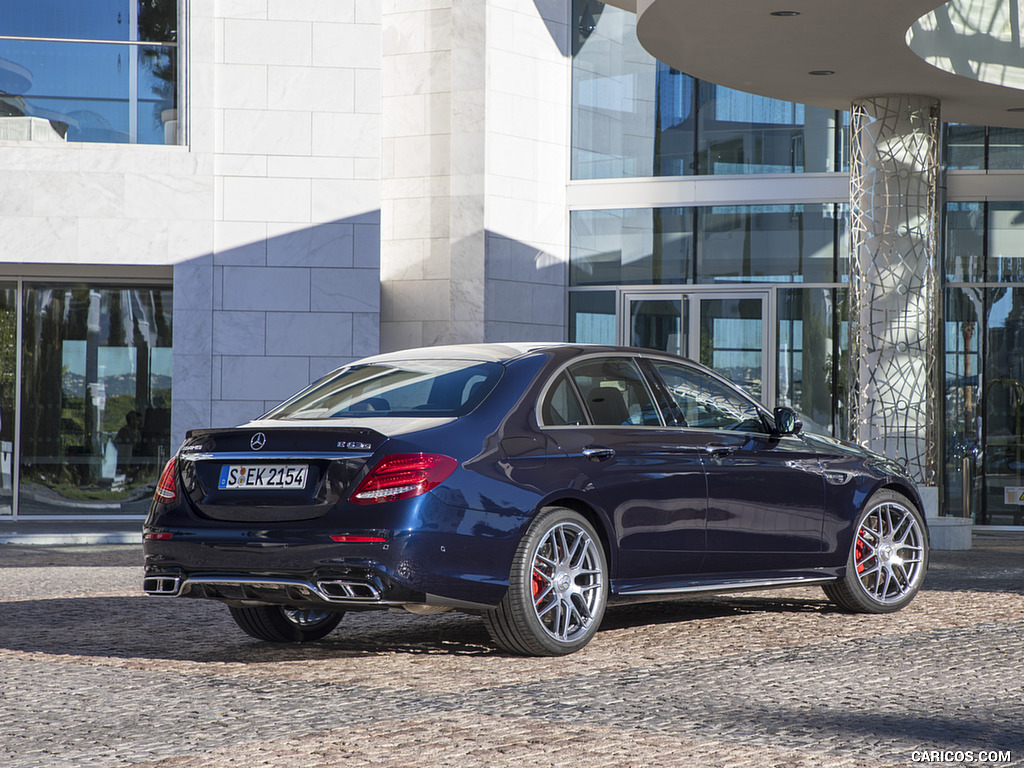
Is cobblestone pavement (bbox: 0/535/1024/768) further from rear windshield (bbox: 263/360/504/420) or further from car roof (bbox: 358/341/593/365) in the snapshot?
car roof (bbox: 358/341/593/365)

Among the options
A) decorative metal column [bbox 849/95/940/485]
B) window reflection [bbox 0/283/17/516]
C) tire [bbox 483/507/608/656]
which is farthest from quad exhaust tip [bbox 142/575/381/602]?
window reflection [bbox 0/283/17/516]

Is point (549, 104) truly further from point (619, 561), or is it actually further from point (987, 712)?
point (987, 712)

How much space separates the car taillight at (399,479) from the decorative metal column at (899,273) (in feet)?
29.7

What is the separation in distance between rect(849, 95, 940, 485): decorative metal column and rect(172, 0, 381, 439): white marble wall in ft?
19.3

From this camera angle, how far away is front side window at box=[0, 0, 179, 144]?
52.9 feet

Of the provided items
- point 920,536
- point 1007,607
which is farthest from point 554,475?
point 1007,607

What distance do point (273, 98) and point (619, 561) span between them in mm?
11347

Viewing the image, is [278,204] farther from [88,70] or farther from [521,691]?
[521,691]

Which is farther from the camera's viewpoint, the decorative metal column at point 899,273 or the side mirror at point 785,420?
the decorative metal column at point 899,273

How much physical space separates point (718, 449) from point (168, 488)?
2.85m

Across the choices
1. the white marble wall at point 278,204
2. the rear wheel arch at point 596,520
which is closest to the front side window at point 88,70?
the white marble wall at point 278,204

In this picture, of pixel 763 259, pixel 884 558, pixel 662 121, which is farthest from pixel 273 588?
pixel 662 121

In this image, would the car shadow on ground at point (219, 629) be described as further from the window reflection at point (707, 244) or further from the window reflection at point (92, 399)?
the window reflection at point (707, 244)

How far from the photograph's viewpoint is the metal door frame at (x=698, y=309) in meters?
18.0
